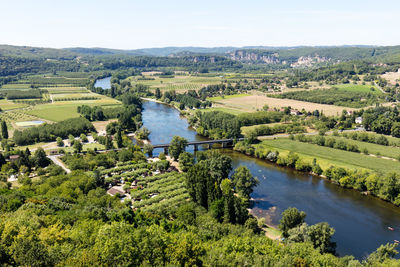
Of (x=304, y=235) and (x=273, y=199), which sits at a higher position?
(x=304, y=235)

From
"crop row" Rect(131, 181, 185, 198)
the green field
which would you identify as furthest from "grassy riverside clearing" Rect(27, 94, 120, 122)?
the green field

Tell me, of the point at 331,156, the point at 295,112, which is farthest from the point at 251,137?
A: the point at 295,112

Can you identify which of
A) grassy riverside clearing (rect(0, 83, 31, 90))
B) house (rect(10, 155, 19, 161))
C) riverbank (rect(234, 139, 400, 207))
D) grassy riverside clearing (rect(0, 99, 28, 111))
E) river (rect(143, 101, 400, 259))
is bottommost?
river (rect(143, 101, 400, 259))

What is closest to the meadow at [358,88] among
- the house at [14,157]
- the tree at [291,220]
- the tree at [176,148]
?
the tree at [176,148]

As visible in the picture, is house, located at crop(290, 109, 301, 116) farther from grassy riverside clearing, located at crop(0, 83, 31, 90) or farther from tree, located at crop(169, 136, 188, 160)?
grassy riverside clearing, located at crop(0, 83, 31, 90)

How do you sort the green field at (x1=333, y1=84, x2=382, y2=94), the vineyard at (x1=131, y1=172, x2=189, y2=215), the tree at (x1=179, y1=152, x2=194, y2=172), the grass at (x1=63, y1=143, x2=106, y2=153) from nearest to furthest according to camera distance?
the vineyard at (x1=131, y1=172, x2=189, y2=215), the tree at (x1=179, y1=152, x2=194, y2=172), the grass at (x1=63, y1=143, x2=106, y2=153), the green field at (x1=333, y1=84, x2=382, y2=94)

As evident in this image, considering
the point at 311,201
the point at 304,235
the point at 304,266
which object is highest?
the point at 304,266

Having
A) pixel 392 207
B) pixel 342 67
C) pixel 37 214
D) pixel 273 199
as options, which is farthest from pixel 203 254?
pixel 342 67

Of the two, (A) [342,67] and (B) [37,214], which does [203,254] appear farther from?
(A) [342,67]
